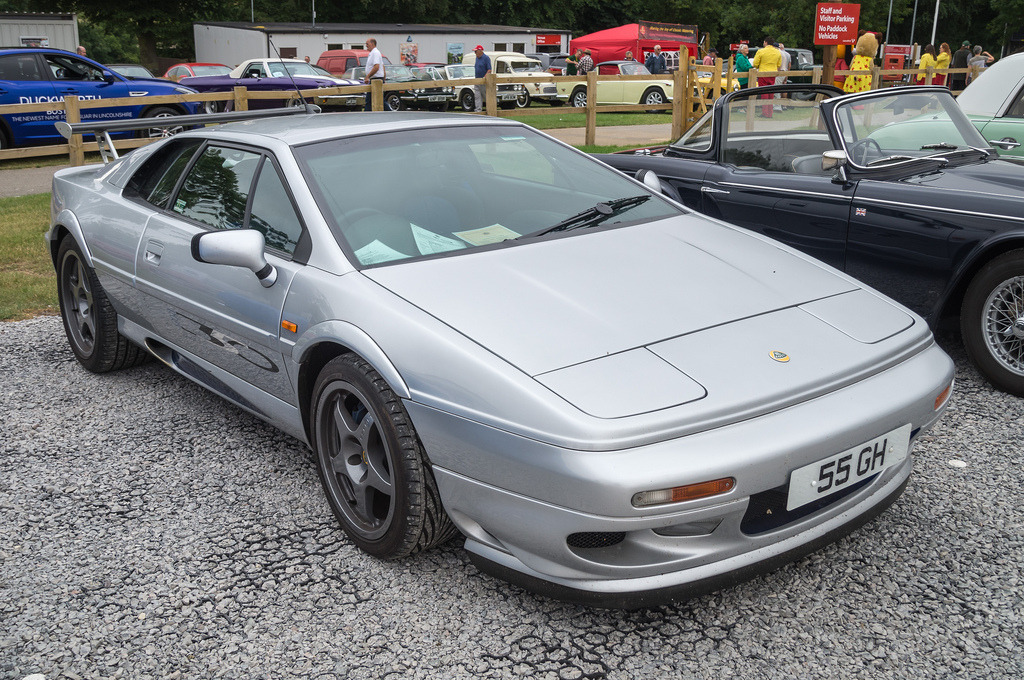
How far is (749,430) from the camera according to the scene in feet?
7.34

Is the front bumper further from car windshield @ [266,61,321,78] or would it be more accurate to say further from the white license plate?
car windshield @ [266,61,321,78]

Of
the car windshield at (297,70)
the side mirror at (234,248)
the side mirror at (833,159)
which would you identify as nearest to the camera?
the side mirror at (234,248)

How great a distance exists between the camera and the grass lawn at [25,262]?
6.05 metres

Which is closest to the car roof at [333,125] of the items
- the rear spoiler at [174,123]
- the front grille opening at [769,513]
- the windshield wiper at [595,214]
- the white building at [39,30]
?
the windshield wiper at [595,214]

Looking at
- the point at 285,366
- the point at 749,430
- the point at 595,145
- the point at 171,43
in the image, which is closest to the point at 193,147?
the point at 285,366

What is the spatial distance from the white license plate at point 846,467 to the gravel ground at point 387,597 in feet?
1.29

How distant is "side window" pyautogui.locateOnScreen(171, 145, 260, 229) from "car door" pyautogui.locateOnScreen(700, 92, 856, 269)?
279 centimetres

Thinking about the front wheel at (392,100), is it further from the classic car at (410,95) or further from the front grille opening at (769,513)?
the front grille opening at (769,513)

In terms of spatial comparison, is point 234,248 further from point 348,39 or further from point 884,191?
point 348,39

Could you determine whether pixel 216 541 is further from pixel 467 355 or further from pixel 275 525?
pixel 467 355

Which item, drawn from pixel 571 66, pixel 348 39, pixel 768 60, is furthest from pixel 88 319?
pixel 348 39

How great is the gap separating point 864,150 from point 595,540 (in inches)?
133

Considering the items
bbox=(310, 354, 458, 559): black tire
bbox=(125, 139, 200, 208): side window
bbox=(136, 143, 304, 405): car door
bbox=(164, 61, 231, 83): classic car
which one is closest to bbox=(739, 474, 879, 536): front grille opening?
bbox=(310, 354, 458, 559): black tire

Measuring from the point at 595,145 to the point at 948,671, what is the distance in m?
12.1
